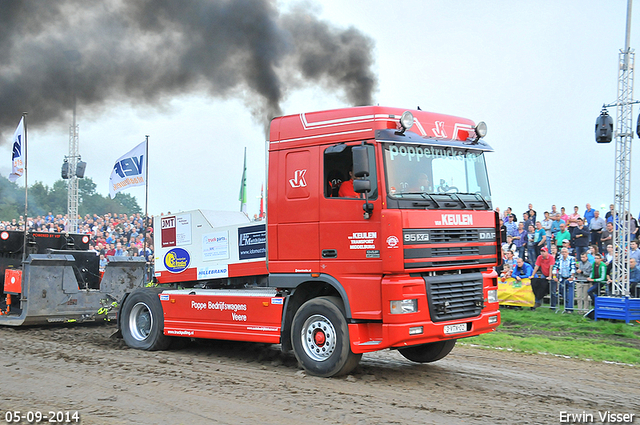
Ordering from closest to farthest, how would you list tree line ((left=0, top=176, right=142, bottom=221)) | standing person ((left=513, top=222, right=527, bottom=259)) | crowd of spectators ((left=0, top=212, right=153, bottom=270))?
1. standing person ((left=513, top=222, right=527, bottom=259))
2. crowd of spectators ((left=0, top=212, right=153, bottom=270))
3. tree line ((left=0, top=176, right=142, bottom=221))

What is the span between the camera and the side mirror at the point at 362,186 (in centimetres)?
678

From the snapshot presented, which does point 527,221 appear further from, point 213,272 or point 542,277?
point 213,272

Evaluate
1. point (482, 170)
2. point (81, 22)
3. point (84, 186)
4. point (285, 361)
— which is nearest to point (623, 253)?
point (482, 170)

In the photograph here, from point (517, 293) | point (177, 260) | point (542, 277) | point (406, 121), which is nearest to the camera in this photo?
point (406, 121)

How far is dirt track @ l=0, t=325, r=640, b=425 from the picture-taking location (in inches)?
220

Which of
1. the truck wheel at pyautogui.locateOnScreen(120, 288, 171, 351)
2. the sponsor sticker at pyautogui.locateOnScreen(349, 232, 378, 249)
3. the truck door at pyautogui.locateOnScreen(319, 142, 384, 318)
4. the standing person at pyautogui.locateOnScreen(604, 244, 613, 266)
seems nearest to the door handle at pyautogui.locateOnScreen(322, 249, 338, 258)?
the truck door at pyautogui.locateOnScreen(319, 142, 384, 318)

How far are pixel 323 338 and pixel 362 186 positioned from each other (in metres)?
1.99

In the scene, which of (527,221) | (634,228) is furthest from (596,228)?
(527,221)

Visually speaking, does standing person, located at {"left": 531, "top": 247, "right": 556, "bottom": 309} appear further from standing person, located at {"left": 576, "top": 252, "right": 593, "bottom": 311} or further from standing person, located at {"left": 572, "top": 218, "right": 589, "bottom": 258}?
standing person, located at {"left": 572, "top": 218, "right": 589, "bottom": 258}

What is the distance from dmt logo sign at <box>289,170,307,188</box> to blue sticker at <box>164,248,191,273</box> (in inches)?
104

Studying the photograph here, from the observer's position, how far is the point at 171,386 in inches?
265

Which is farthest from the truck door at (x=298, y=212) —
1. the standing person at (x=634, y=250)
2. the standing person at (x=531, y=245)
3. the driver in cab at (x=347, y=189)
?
the standing person at (x=531, y=245)

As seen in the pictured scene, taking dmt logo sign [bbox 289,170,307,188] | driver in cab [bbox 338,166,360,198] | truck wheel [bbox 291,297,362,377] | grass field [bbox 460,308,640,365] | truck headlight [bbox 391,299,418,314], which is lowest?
grass field [bbox 460,308,640,365]

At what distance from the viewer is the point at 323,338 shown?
289 inches
